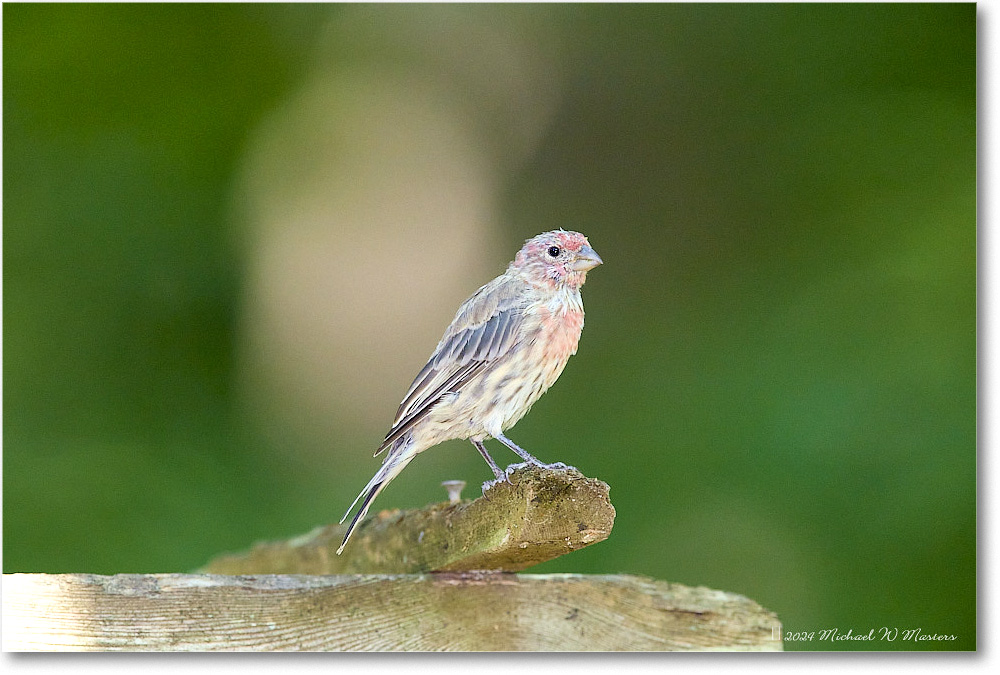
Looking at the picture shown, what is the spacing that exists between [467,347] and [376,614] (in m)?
0.74

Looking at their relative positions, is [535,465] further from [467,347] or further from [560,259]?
[560,259]

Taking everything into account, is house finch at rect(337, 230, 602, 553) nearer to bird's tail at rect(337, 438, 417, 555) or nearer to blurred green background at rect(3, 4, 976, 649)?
bird's tail at rect(337, 438, 417, 555)

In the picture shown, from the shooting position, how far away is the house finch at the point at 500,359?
2562 mm

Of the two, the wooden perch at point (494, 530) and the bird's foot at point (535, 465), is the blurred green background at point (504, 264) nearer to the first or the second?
the wooden perch at point (494, 530)

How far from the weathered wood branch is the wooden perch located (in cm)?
11

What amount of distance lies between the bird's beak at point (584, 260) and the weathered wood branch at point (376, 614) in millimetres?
833

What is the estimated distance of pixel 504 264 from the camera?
12.7ft

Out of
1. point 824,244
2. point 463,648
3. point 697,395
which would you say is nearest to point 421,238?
point 697,395

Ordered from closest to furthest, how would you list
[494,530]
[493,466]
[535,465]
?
[494,530] → [535,465] → [493,466]

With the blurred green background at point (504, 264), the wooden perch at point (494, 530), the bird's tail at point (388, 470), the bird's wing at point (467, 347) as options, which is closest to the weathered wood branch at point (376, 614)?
the wooden perch at point (494, 530)

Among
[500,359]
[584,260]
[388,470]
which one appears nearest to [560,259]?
[584,260]

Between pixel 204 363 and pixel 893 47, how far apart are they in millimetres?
3069

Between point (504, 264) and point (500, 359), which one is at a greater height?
point (504, 264)

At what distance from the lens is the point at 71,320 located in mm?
3844
